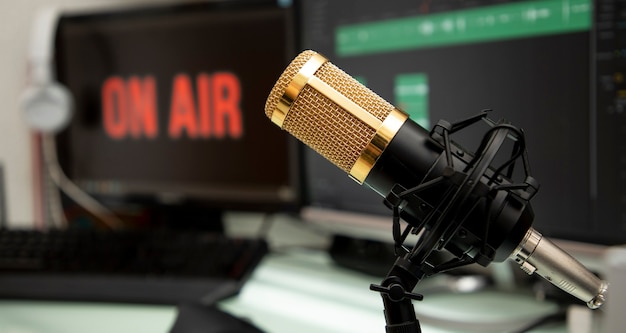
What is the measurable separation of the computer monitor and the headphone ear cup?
4cm

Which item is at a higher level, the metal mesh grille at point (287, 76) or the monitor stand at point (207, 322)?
the metal mesh grille at point (287, 76)

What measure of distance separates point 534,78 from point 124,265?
0.57 metres

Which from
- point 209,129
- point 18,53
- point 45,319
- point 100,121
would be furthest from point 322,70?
point 18,53

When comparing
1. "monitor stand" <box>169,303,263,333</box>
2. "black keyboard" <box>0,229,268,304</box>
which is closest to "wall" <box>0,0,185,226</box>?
"black keyboard" <box>0,229,268,304</box>

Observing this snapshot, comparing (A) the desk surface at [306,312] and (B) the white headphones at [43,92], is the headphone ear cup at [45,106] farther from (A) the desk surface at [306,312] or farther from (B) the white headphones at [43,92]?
(A) the desk surface at [306,312]

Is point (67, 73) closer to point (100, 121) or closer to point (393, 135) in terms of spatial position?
point (100, 121)

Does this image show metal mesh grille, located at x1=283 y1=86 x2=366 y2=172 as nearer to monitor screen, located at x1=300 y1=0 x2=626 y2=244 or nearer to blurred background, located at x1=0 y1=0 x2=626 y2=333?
blurred background, located at x1=0 y1=0 x2=626 y2=333

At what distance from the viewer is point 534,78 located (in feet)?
2.04

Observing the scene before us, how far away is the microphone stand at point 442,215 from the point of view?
34 cm

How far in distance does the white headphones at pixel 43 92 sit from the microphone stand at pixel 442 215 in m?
0.86

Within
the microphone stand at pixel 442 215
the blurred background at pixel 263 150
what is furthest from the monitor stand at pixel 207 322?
the microphone stand at pixel 442 215

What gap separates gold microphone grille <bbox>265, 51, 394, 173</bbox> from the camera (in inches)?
14.9

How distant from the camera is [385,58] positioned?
2.48 ft

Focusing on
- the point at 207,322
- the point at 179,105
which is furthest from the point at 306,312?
the point at 179,105
